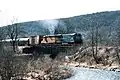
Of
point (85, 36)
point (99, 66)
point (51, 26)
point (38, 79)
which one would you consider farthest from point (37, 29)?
point (38, 79)

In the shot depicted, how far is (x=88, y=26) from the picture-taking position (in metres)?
170

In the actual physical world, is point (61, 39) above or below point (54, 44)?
above

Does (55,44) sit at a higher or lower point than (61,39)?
lower

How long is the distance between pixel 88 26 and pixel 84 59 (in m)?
88.4

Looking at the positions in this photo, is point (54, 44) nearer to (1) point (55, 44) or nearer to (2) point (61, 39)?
(1) point (55, 44)

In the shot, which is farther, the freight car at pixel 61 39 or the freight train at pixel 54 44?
the freight car at pixel 61 39

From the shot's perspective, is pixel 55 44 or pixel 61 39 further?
pixel 61 39

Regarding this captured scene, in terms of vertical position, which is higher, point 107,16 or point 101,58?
point 107,16

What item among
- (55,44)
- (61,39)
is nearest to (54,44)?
(55,44)

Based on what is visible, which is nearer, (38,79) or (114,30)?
(38,79)

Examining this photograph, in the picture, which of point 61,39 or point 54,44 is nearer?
point 54,44

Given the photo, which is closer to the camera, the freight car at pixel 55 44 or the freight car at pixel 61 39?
the freight car at pixel 55 44

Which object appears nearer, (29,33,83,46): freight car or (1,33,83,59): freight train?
(1,33,83,59): freight train

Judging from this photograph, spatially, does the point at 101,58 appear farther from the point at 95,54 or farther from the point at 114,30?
the point at 114,30
